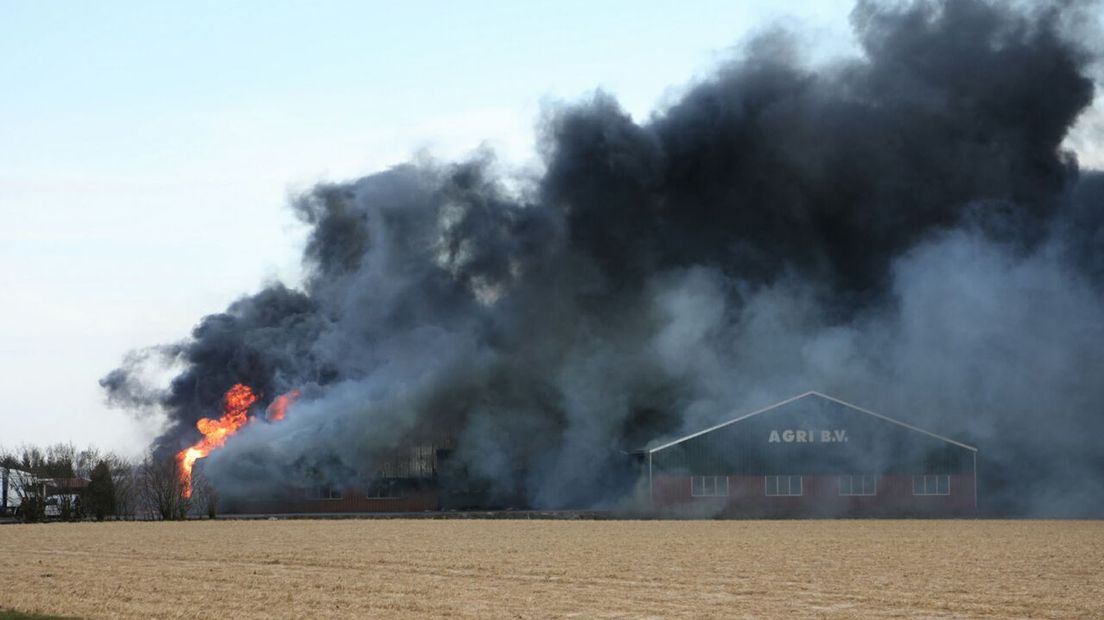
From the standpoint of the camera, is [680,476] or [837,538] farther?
[680,476]

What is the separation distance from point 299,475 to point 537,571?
5306cm

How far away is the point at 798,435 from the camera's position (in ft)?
272

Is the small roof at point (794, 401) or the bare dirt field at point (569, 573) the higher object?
the small roof at point (794, 401)

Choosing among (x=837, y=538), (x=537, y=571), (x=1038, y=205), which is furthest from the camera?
(x=1038, y=205)

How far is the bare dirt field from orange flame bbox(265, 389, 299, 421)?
2906 cm

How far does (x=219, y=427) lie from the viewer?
97.0m

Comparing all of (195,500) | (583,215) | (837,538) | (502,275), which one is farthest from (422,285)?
(837,538)

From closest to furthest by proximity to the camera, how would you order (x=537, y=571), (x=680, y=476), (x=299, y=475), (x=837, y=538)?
(x=537, y=571)
(x=837, y=538)
(x=680, y=476)
(x=299, y=475)

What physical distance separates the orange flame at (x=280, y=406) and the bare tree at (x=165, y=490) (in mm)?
6827

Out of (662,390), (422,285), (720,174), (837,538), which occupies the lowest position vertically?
(837,538)

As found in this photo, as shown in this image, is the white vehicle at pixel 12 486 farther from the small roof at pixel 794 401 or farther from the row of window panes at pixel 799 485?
the row of window panes at pixel 799 485

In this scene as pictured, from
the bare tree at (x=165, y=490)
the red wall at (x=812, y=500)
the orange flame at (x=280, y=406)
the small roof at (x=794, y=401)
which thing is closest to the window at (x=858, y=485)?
the red wall at (x=812, y=500)

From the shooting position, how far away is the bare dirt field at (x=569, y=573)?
100 ft

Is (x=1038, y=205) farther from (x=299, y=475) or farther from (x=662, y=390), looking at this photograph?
(x=299, y=475)
